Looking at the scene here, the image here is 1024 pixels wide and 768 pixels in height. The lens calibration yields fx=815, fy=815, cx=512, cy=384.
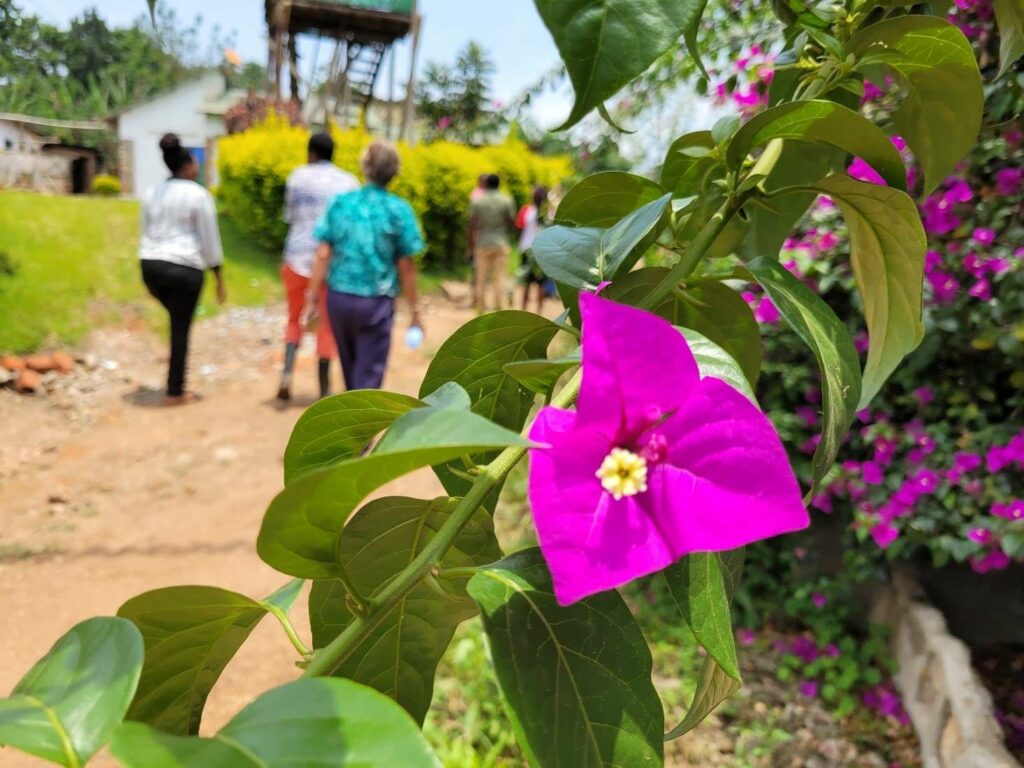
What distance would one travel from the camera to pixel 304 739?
0.22m

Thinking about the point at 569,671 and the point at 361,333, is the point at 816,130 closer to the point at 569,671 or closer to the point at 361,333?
the point at 569,671

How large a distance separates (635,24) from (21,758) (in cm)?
174

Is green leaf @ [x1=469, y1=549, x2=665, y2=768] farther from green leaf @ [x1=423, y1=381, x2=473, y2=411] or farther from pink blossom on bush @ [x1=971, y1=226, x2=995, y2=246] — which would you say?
pink blossom on bush @ [x1=971, y1=226, x2=995, y2=246]

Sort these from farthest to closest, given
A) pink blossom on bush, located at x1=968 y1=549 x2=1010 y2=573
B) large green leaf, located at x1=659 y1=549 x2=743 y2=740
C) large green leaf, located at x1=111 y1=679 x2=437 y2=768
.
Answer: pink blossom on bush, located at x1=968 y1=549 x2=1010 y2=573
large green leaf, located at x1=659 y1=549 x2=743 y2=740
large green leaf, located at x1=111 y1=679 x2=437 y2=768

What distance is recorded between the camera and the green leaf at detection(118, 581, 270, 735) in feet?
1.09

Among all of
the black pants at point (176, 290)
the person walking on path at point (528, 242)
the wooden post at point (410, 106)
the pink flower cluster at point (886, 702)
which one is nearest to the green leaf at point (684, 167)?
the pink flower cluster at point (886, 702)

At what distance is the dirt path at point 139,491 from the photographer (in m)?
2.32

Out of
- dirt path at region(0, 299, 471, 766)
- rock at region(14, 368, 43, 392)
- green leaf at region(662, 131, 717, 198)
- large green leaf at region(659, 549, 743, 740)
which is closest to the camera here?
large green leaf at region(659, 549, 743, 740)

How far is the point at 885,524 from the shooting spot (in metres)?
1.85

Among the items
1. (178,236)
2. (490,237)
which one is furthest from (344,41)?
(178,236)

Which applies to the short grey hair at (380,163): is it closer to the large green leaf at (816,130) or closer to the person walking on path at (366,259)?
the person walking on path at (366,259)

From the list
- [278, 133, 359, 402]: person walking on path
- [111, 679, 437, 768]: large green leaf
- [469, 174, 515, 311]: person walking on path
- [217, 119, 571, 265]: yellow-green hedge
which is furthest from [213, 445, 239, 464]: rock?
[217, 119, 571, 265]: yellow-green hedge

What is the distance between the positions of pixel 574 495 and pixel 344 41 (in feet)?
26.6

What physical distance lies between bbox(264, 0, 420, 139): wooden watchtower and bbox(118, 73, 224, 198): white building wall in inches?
102
